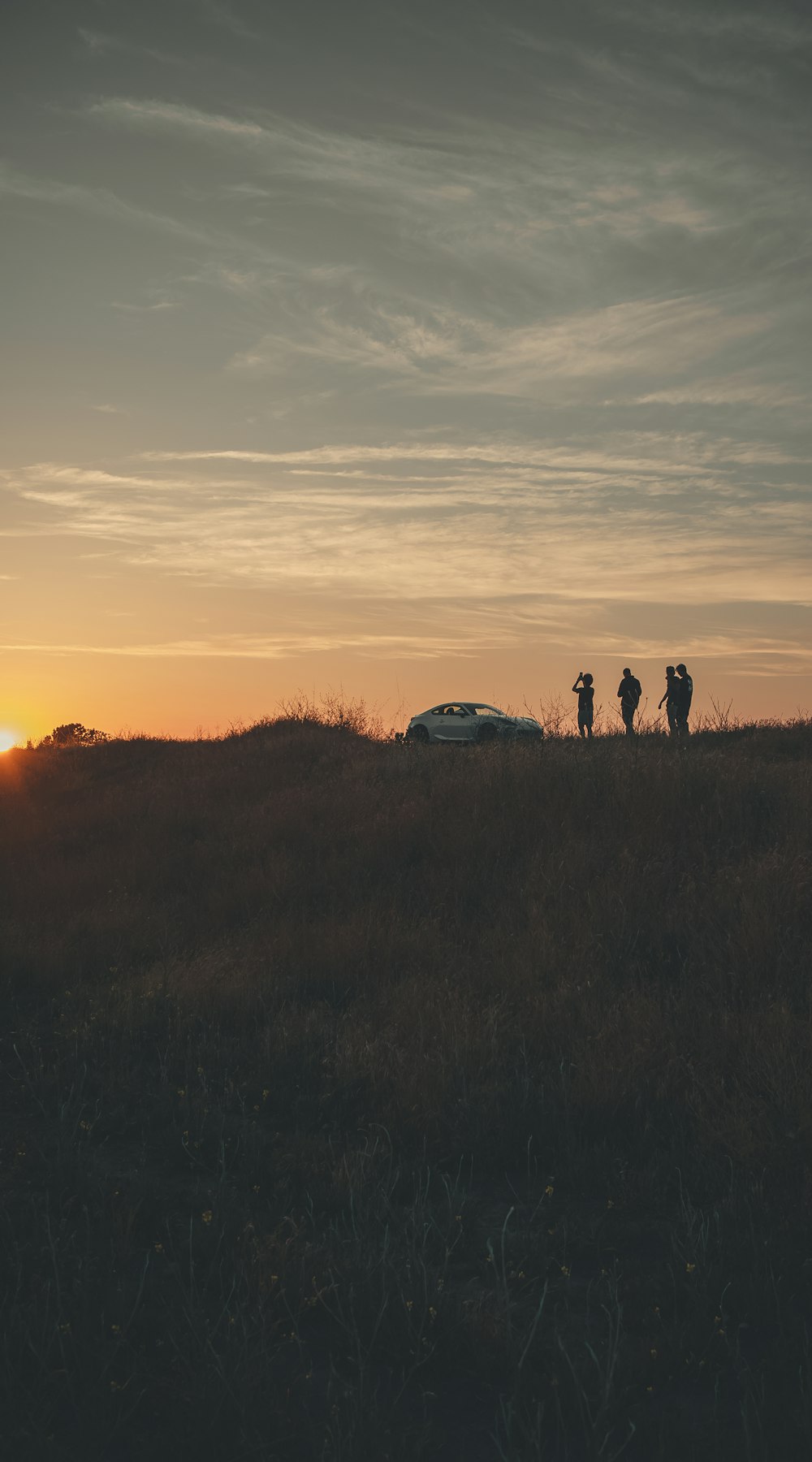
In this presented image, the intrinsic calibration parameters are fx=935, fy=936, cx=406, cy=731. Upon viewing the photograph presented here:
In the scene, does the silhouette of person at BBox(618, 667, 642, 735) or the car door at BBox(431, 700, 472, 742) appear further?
the car door at BBox(431, 700, 472, 742)

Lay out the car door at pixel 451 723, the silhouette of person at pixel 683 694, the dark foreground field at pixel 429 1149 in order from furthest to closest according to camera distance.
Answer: the car door at pixel 451 723
the silhouette of person at pixel 683 694
the dark foreground field at pixel 429 1149

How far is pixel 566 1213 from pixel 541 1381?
1241 millimetres

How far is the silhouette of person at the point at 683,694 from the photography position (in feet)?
70.3

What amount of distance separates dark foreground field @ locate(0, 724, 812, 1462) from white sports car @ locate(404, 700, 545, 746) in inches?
487

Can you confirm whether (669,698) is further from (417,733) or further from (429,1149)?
(429,1149)

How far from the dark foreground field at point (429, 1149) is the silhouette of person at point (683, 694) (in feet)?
33.8

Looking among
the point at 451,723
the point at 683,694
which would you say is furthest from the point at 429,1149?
the point at 451,723

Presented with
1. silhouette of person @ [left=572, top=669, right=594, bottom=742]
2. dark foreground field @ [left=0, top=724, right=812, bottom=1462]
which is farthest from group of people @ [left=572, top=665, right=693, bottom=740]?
dark foreground field @ [left=0, top=724, right=812, bottom=1462]

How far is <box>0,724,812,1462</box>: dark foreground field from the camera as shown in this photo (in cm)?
314

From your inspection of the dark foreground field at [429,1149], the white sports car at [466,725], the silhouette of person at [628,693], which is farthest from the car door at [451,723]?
the dark foreground field at [429,1149]

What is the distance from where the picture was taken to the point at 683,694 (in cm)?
2150

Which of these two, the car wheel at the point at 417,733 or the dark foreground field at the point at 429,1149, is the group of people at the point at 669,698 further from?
the dark foreground field at the point at 429,1149

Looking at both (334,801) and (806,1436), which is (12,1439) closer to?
(806,1436)

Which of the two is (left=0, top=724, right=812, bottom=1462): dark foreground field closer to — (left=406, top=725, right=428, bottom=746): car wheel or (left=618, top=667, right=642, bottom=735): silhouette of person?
(left=618, top=667, right=642, bottom=735): silhouette of person
